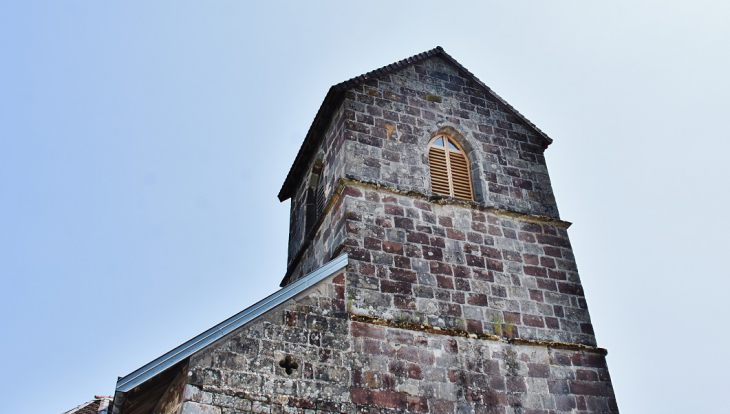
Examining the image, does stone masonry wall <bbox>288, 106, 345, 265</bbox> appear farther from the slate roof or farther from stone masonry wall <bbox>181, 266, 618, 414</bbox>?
the slate roof

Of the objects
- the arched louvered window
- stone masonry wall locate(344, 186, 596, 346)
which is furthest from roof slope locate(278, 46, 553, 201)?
stone masonry wall locate(344, 186, 596, 346)

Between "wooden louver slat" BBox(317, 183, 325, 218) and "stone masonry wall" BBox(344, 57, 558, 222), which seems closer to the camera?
"stone masonry wall" BBox(344, 57, 558, 222)

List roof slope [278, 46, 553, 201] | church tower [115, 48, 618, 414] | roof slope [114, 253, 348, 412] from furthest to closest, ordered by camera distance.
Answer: roof slope [278, 46, 553, 201] < church tower [115, 48, 618, 414] < roof slope [114, 253, 348, 412]

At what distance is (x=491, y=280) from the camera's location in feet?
31.5

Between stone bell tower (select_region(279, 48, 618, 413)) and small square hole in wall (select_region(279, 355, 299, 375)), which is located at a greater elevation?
stone bell tower (select_region(279, 48, 618, 413))

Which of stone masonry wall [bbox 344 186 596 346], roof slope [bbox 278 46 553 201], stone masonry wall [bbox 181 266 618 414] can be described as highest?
roof slope [bbox 278 46 553 201]

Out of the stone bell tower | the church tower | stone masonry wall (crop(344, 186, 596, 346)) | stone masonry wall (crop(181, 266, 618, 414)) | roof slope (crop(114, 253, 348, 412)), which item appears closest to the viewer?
roof slope (crop(114, 253, 348, 412))

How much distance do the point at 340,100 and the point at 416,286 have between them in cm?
386

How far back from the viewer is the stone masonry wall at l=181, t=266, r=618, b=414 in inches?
290

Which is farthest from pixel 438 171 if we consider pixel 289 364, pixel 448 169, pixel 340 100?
pixel 289 364

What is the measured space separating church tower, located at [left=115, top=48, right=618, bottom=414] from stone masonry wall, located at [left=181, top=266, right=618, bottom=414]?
17 mm

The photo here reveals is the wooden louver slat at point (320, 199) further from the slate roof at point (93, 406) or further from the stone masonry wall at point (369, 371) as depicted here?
the slate roof at point (93, 406)

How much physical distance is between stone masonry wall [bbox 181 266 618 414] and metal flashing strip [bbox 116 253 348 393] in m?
0.10

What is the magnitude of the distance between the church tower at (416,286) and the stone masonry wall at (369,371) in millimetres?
17
